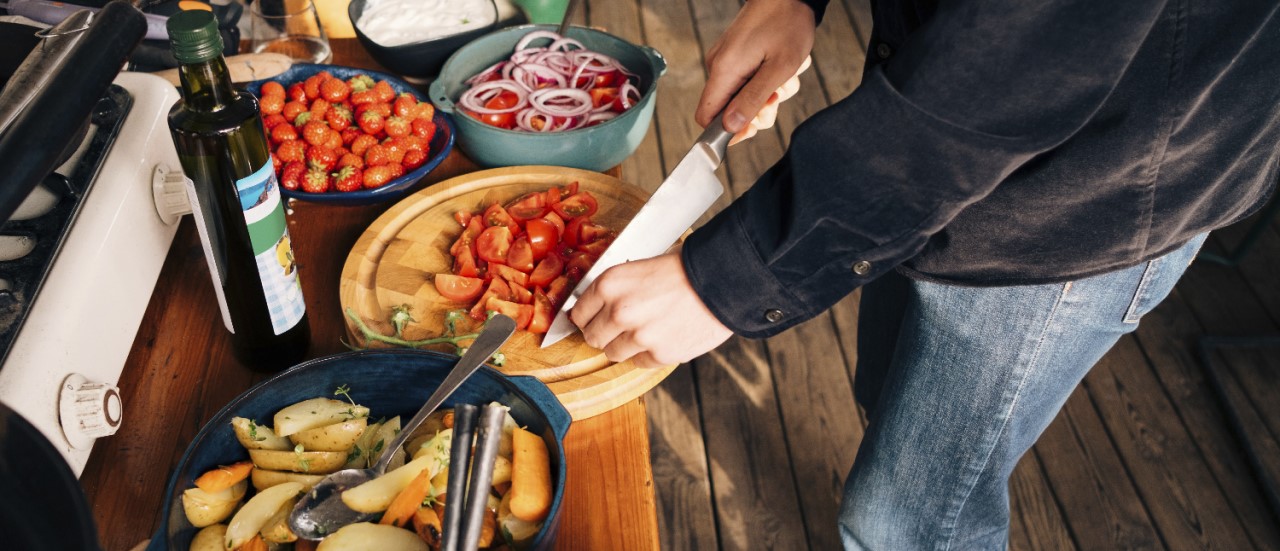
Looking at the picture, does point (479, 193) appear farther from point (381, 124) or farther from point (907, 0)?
point (907, 0)

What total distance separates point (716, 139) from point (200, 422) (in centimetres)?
70

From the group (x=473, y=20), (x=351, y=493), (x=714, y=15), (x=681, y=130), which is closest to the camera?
(x=351, y=493)

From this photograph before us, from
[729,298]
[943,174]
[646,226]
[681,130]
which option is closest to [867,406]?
[646,226]

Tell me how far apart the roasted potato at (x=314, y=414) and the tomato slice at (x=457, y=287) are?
13.6 inches

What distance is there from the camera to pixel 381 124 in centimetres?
135

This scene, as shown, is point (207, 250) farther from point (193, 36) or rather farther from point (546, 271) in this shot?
point (546, 271)

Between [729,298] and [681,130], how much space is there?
2.24 metres

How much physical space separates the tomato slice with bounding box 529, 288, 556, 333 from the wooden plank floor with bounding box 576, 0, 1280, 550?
103 centimetres

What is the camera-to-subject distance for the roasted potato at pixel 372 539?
27.3 inches

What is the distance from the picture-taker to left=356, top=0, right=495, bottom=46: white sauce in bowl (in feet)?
5.06

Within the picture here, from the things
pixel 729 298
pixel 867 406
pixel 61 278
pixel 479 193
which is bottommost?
pixel 867 406

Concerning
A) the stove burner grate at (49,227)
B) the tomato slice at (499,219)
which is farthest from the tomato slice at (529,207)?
the stove burner grate at (49,227)

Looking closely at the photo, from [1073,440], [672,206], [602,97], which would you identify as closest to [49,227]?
[672,206]

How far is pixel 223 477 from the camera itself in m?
0.75
